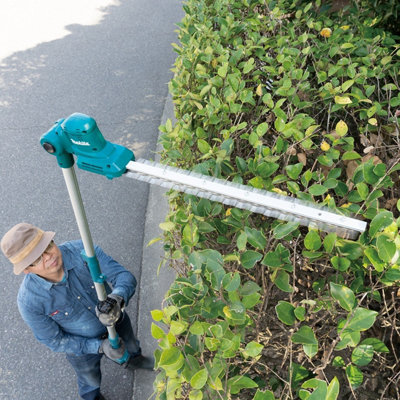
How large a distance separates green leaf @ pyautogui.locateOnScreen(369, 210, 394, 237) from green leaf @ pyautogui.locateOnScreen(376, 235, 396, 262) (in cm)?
8

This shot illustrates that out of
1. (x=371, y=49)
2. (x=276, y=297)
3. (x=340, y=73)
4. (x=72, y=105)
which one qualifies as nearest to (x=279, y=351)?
(x=276, y=297)

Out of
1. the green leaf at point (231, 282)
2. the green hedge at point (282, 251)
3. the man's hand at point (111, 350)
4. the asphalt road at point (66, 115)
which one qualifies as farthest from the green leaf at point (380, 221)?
the man's hand at point (111, 350)

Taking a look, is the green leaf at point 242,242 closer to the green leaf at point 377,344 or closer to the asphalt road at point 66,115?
the green leaf at point 377,344

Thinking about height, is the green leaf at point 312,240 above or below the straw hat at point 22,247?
above

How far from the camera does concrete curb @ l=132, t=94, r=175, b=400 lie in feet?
9.21

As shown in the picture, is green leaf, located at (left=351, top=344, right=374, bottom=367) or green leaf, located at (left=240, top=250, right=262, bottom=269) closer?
green leaf, located at (left=351, top=344, right=374, bottom=367)

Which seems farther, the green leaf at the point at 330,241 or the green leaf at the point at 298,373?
the green leaf at the point at 298,373

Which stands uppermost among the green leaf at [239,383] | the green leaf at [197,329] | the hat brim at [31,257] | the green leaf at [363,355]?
the green leaf at [197,329]

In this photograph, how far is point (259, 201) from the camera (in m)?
1.15

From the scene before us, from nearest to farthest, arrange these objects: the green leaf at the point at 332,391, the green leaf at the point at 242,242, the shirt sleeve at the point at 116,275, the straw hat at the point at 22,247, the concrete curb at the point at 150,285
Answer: the green leaf at the point at 332,391, the green leaf at the point at 242,242, the straw hat at the point at 22,247, the shirt sleeve at the point at 116,275, the concrete curb at the point at 150,285

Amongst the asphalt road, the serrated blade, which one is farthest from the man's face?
the serrated blade

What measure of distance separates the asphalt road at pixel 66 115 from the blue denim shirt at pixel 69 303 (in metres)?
→ 0.73

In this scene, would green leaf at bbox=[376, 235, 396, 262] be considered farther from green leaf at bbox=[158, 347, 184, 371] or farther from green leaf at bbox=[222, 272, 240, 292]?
green leaf at bbox=[158, 347, 184, 371]

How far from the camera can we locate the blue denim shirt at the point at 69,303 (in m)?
2.14
